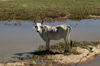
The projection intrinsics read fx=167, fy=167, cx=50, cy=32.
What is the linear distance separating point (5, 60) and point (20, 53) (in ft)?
3.15

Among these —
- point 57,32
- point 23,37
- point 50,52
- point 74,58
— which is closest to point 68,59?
point 74,58

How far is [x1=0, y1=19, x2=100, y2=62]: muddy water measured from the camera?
27.8 feet

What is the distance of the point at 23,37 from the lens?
10.6 m

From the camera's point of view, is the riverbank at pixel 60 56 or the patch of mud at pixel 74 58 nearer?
the riverbank at pixel 60 56

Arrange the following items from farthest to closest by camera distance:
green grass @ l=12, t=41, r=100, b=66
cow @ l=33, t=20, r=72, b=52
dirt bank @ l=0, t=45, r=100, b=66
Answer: cow @ l=33, t=20, r=72, b=52 → green grass @ l=12, t=41, r=100, b=66 → dirt bank @ l=0, t=45, r=100, b=66

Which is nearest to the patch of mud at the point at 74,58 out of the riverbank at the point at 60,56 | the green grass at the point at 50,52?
the riverbank at the point at 60,56

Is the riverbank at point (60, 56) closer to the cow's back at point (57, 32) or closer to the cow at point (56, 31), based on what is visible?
the cow at point (56, 31)

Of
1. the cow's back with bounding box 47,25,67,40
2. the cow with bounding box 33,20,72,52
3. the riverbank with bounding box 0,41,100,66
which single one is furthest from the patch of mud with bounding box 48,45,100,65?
the cow's back with bounding box 47,25,67,40

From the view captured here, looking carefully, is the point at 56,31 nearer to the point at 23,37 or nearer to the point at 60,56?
the point at 60,56

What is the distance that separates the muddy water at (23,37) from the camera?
848cm

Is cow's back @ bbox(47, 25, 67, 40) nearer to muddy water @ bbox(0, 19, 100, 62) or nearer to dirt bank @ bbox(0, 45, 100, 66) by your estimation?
dirt bank @ bbox(0, 45, 100, 66)

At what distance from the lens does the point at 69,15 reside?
16.8 metres

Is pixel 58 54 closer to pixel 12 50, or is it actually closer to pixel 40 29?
pixel 40 29

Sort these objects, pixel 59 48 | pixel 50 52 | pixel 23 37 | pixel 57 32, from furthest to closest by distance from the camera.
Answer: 1. pixel 23 37
2. pixel 59 48
3. pixel 50 52
4. pixel 57 32
